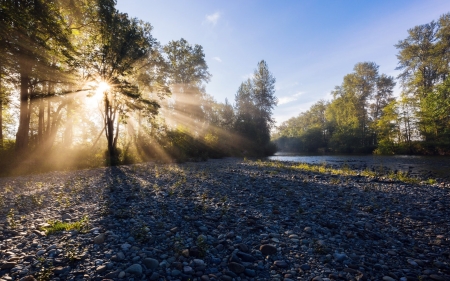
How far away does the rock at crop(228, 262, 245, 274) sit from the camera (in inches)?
149

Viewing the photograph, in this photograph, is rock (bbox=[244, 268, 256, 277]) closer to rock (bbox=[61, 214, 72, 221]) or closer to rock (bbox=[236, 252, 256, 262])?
rock (bbox=[236, 252, 256, 262])

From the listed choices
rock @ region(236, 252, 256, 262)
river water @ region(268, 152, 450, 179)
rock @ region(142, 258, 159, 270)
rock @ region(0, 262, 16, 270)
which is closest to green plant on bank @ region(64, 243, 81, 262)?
rock @ region(0, 262, 16, 270)

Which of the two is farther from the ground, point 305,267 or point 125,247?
point 125,247

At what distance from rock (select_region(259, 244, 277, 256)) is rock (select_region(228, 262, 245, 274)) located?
80 cm

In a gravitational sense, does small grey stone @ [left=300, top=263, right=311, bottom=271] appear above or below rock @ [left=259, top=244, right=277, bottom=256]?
below

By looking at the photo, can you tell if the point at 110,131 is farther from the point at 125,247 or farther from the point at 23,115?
the point at 125,247

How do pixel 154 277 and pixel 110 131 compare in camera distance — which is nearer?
pixel 154 277

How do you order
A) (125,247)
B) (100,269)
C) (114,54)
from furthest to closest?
(114,54), (125,247), (100,269)

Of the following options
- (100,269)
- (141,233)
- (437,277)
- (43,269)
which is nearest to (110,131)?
(141,233)

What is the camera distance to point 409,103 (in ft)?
128

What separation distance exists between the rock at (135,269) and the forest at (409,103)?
45.6 metres

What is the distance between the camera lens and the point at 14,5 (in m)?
14.7

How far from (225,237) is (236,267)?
4.10 feet

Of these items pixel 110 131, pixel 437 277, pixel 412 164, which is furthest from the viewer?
pixel 412 164
